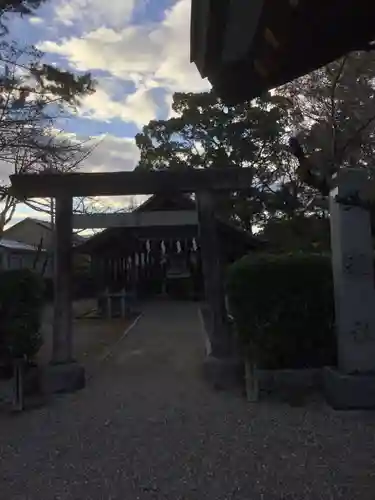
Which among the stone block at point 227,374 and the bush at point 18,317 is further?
the stone block at point 227,374

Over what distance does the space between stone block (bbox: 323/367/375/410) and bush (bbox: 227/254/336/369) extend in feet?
2.94

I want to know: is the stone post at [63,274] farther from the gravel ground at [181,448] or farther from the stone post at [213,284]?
the stone post at [213,284]

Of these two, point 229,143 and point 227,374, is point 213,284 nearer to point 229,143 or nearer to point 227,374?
point 227,374

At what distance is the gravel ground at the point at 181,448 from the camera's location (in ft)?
13.1

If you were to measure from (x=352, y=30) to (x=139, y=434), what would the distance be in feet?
14.1

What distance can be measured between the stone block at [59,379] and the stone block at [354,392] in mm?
3242

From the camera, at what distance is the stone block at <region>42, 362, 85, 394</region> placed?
23.8 ft

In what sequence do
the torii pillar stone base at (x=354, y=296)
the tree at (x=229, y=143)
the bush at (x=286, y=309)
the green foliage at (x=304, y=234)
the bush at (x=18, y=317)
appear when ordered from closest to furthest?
the torii pillar stone base at (x=354, y=296) → the bush at (x=286, y=309) → the bush at (x=18, y=317) → the green foliage at (x=304, y=234) → the tree at (x=229, y=143)

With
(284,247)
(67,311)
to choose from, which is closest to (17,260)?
(284,247)

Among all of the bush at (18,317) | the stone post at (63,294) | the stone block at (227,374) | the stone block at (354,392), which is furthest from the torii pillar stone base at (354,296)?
the bush at (18,317)

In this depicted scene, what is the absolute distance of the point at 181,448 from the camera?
489 cm

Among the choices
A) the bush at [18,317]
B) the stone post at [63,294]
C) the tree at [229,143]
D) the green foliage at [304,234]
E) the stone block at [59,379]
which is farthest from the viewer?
the tree at [229,143]

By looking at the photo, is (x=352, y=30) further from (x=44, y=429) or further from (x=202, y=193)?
(x=202, y=193)

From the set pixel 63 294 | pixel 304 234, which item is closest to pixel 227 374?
pixel 63 294
